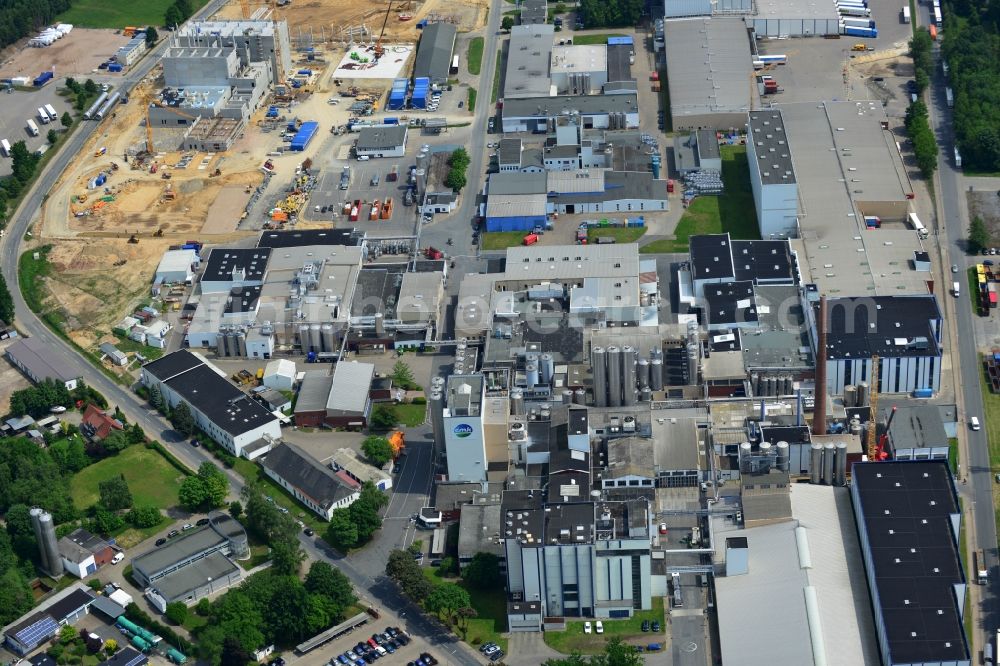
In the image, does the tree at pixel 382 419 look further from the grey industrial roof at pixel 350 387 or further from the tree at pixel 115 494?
the tree at pixel 115 494

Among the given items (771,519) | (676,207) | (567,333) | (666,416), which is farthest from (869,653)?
(676,207)

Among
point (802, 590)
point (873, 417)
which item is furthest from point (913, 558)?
point (873, 417)

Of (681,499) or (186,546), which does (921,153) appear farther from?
(186,546)

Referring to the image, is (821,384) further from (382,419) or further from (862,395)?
(382,419)

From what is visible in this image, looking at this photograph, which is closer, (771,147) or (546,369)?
(546,369)

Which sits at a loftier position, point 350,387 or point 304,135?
point 350,387

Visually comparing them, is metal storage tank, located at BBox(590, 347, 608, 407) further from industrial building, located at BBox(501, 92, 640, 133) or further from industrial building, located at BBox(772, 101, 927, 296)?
industrial building, located at BBox(501, 92, 640, 133)
